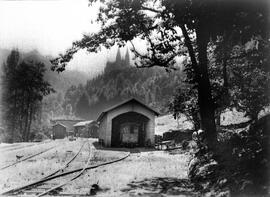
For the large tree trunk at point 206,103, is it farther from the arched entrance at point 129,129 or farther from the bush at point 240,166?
the arched entrance at point 129,129

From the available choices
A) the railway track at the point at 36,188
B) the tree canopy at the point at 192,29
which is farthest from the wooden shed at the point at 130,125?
the railway track at the point at 36,188

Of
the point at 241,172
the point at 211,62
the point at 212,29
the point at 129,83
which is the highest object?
the point at 129,83

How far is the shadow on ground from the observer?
859cm

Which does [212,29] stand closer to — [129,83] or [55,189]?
[55,189]

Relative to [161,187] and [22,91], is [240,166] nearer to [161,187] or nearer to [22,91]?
[161,187]

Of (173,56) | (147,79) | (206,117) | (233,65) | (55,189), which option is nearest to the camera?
(55,189)

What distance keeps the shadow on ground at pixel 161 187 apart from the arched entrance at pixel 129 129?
1947cm

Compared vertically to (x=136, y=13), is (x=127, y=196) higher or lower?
lower

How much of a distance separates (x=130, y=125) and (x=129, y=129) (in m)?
0.44

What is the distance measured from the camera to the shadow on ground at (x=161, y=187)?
8586 mm

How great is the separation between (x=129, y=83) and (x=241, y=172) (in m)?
151

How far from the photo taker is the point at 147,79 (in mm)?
161750

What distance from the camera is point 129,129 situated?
102 ft

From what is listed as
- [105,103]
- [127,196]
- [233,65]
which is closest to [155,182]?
[127,196]
